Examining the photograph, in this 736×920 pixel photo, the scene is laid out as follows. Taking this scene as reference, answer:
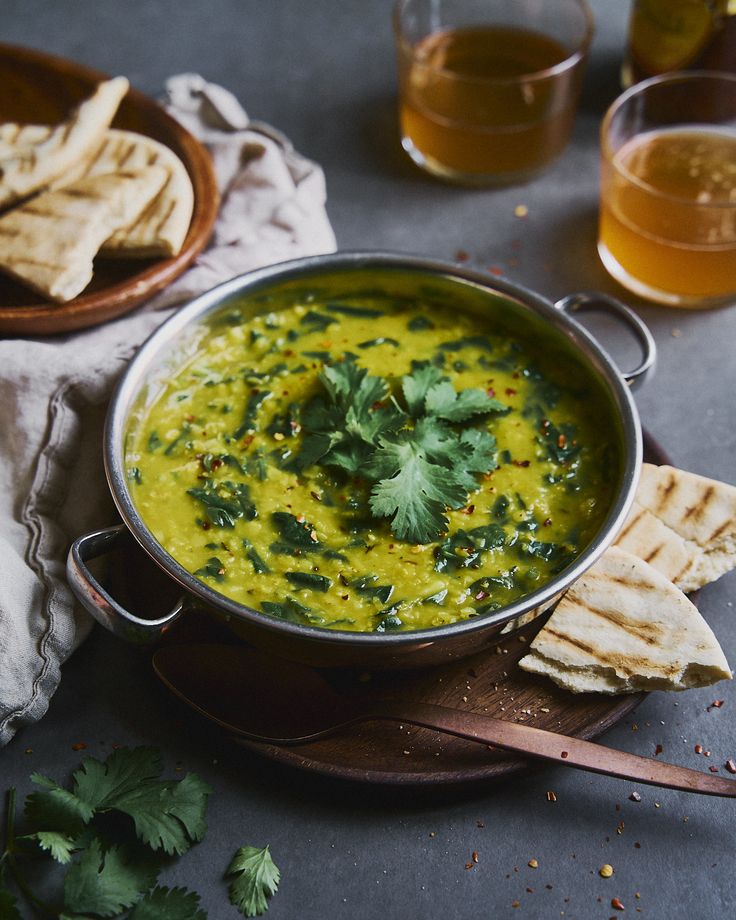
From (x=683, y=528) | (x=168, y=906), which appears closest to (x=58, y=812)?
(x=168, y=906)

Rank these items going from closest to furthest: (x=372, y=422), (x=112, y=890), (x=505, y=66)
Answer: (x=112, y=890), (x=372, y=422), (x=505, y=66)

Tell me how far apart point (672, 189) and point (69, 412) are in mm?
2206

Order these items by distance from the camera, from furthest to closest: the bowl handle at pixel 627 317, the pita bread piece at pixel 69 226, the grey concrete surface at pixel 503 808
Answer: the pita bread piece at pixel 69 226 < the bowl handle at pixel 627 317 < the grey concrete surface at pixel 503 808

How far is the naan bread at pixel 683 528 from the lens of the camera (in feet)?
9.94

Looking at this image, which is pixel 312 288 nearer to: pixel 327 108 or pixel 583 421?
pixel 583 421

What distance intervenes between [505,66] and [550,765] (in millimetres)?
2754

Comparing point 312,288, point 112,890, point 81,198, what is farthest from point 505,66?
point 112,890

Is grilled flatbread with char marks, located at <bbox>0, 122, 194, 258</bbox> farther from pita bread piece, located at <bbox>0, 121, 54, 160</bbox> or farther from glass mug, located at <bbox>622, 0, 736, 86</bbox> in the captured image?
glass mug, located at <bbox>622, 0, 736, 86</bbox>

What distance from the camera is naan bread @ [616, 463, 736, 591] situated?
303cm

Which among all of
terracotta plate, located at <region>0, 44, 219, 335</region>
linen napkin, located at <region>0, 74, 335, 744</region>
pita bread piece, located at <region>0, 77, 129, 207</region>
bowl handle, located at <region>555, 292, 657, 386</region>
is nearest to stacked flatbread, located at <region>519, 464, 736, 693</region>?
bowl handle, located at <region>555, 292, 657, 386</region>

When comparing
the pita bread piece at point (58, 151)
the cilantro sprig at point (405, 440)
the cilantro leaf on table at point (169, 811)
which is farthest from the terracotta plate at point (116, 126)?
the cilantro leaf on table at point (169, 811)

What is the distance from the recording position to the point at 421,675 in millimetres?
2895

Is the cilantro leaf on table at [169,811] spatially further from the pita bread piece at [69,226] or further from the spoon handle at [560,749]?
the pita bread piece at [69,226]

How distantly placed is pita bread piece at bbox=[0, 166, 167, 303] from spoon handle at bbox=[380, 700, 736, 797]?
167 centimetres
